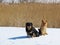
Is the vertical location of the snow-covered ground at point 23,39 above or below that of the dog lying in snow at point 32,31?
below

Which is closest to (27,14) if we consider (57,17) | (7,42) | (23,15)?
(23,15)

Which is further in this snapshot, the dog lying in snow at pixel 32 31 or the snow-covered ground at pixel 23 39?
the dog lying in snow at pixel 32 31

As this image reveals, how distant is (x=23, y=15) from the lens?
7.88 m

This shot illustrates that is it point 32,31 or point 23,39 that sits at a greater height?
point 32,31

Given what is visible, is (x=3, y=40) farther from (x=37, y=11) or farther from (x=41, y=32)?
(x=37, y=11)

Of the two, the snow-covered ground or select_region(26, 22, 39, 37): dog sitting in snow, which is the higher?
select_region(26, 22, 39, 37): dog sitting in snow

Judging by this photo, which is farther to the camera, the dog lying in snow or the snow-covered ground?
the dog lying in snow

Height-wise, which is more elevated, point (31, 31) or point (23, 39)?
point (31, 31)

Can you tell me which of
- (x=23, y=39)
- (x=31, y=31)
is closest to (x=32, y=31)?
(x=31, y=31)

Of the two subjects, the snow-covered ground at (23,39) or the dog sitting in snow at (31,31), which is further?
the dog sitting in snow at (31,31)

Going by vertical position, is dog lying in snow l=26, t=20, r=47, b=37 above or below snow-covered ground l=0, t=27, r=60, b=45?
above

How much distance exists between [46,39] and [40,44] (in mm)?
365

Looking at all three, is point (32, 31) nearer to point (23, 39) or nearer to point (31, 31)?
point (31, 31)

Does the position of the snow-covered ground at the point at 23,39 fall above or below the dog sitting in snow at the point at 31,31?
below
